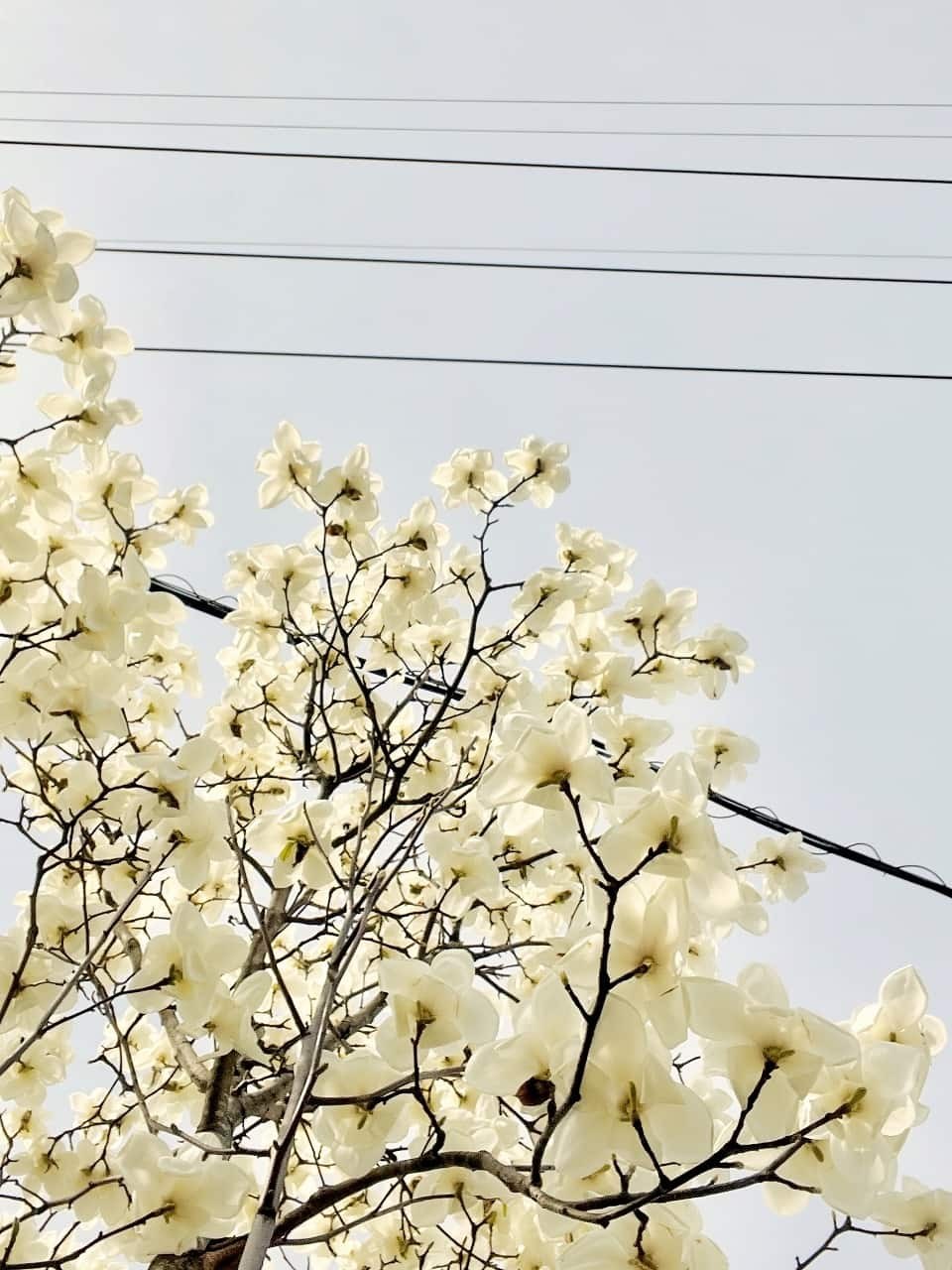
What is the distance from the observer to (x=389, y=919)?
2.03 metres

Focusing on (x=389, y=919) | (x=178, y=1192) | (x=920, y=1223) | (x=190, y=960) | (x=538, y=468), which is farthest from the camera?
(x=538, y=468)

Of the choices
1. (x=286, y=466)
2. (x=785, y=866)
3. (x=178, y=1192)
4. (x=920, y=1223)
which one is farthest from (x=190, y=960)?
(x=785, y=866)

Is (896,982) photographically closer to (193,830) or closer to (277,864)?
(193,830)

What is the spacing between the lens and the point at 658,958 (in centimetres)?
81

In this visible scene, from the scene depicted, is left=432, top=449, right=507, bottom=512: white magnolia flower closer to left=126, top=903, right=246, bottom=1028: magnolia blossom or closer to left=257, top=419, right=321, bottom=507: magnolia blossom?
left=257, top=419, right=321, bottom=507: magnolia blossom

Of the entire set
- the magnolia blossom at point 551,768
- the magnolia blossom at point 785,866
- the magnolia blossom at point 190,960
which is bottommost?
the magnolia blossom at point 190,960

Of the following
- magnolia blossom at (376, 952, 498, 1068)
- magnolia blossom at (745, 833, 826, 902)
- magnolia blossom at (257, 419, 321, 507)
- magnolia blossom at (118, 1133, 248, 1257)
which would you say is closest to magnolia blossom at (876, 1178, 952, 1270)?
magnolia blossom at (376, 952, 498, 1068)

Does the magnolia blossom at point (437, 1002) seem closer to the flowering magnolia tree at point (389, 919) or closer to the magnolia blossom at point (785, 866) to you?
the flowering magnolia tree at point (389, 919)

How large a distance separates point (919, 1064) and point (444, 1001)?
415 mm

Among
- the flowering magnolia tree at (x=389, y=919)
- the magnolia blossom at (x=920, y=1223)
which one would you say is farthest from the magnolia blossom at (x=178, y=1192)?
the magnolia blossom at (x=920, y=1223)

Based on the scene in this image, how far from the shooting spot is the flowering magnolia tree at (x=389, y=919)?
2.63ft

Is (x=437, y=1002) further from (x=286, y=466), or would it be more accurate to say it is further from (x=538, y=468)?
(x=538, y=468)

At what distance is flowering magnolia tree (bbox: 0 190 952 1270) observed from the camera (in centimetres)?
80

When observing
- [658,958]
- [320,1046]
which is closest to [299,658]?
[320,1046]
